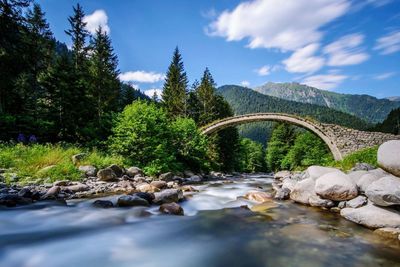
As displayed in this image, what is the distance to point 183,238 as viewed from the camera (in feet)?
24.9

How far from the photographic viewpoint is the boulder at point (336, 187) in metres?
9.37

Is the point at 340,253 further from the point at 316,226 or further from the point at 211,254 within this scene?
the point at 211,254

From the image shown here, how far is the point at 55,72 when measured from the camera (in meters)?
22.6

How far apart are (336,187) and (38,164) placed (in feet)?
42.6

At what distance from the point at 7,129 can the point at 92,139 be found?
6.54 m

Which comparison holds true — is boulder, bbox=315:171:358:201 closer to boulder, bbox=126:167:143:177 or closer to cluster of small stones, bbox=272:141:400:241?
cluster of small stones, bbox=272:141:400:241

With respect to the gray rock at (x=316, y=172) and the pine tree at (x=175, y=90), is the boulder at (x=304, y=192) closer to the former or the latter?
the gray rock at (x=316, y=172)

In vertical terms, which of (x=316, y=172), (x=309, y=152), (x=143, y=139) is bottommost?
(x=316, y=172)

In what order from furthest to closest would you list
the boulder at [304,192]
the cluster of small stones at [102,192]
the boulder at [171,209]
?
the boulder at [304,192]
the cluster of small stones at [102,192]
the boulder at [171,209]

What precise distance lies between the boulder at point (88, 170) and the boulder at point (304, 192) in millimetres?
9499

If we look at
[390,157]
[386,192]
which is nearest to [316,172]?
[390,157]

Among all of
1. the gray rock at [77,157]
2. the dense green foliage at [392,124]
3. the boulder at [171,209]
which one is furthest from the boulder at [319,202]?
the dense green foliage at [392,124]

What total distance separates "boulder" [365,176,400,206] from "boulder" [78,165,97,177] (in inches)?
472

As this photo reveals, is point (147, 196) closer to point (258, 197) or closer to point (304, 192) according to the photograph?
point (258, 197)
